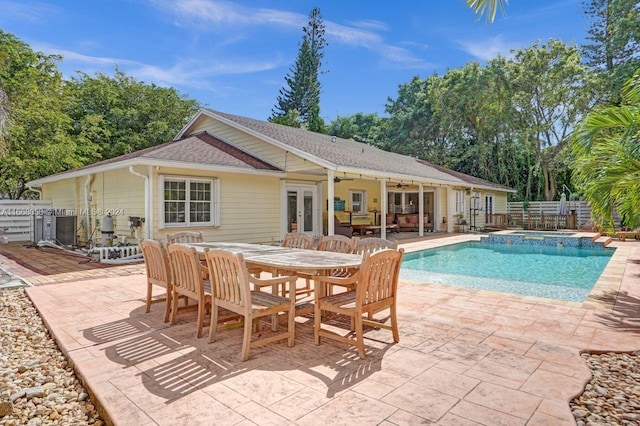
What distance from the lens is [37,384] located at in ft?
10.0

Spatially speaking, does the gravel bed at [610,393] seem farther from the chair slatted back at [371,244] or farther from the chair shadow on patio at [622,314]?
the chair slatted back at [371,244]

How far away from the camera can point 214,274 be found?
3.79 meters

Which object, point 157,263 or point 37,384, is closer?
point 37,384

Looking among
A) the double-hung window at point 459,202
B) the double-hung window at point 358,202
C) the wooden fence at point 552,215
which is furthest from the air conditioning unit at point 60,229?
the wooden fence at point 552,215

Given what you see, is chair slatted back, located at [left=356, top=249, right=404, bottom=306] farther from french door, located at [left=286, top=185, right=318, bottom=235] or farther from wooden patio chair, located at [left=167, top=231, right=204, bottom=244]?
french door, located at [left=286, top=185, right=318, bottom=235]

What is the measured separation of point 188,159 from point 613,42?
952 inches

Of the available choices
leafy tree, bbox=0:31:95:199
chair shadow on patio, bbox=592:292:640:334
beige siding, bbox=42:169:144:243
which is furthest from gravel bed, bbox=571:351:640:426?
leafy tree, bbox=0:31:95:199

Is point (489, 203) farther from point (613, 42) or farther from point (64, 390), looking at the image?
point (64, 390)

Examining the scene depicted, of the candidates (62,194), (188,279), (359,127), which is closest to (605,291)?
(188,279)

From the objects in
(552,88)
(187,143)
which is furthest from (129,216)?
(552,88)

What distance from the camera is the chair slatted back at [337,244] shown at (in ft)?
17.5

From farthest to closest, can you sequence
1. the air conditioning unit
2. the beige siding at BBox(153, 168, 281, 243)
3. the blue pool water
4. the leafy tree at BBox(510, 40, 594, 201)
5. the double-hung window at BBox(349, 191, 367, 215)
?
the leafy tree at BBox(510, 40, 594, 201) < the double-hung window at BBox(349, 191, 367, 215) < the air conditioning unit < the beige siding at BBox(153, 168, 281, 243) < the blue pool water

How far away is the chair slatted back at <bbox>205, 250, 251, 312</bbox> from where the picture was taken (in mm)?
3375

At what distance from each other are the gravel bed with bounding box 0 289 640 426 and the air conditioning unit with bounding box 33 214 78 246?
28.1 feet
